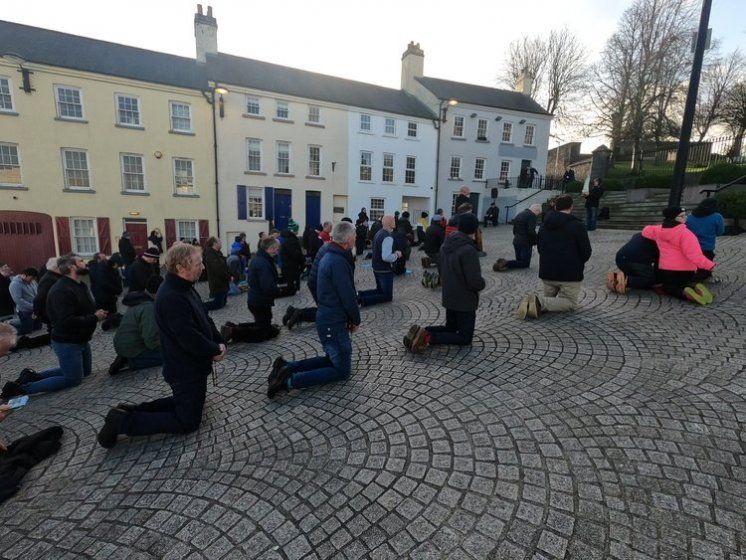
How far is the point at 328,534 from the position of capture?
252 centimetres

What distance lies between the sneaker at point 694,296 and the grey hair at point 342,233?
611 centimetres

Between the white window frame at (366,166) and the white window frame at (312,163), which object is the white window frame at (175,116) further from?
the white window frame at (366,166)

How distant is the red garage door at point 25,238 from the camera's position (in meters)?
20.2

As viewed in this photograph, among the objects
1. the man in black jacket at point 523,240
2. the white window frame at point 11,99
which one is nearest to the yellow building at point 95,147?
the white window frame at point 11,99

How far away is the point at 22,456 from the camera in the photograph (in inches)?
138

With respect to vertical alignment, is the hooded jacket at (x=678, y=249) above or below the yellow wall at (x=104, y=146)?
below

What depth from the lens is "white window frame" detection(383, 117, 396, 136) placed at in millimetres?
28719

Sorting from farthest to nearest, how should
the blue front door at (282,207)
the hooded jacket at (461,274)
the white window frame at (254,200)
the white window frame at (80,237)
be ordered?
the blue front door at (282,207) < the white window frame at (254,200) < the white window frame at (80,237) < the hooded jacket at (461,274)

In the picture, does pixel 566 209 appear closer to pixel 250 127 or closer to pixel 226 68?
pixel 250 127

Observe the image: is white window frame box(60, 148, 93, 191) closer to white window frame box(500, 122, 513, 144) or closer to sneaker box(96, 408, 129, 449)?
sneaker box(96, 408, 129, 449)

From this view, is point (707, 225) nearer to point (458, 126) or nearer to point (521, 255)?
point (521, 255)

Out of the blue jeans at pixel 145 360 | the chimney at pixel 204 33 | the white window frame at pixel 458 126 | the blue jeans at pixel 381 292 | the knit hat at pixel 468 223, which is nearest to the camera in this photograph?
the knit hat at pixel 468 223

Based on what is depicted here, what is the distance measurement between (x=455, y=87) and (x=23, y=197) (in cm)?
3245

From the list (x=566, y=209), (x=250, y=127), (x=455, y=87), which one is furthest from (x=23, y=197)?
(x=455, y=87)
